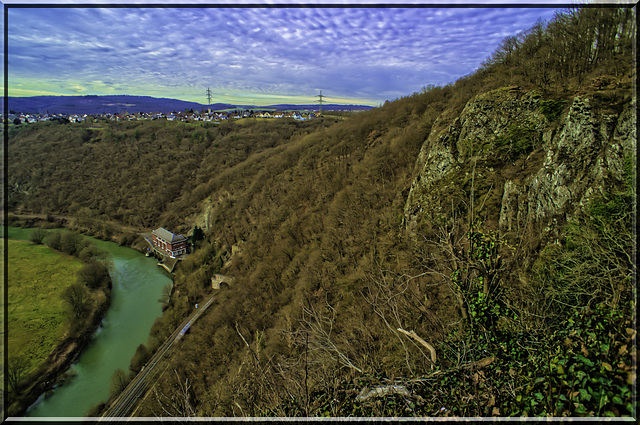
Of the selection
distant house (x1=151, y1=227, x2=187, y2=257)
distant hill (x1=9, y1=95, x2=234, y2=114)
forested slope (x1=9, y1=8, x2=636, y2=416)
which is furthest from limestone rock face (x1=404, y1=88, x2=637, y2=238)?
distant hill (x1=9, y1=95, x2=234, y2=114)

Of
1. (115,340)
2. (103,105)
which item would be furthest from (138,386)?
(103,105)

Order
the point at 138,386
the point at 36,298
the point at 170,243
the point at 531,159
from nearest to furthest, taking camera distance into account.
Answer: the point at 531,159 → the point at 138,386 → the point at 36,298 → the point at 170,243

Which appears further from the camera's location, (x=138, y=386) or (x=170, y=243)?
(x=170, y=243)

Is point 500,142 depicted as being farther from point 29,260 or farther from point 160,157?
point 160,157

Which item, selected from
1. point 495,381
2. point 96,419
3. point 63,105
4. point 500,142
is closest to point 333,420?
point 495,381

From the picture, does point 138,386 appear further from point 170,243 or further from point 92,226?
point 92,226
